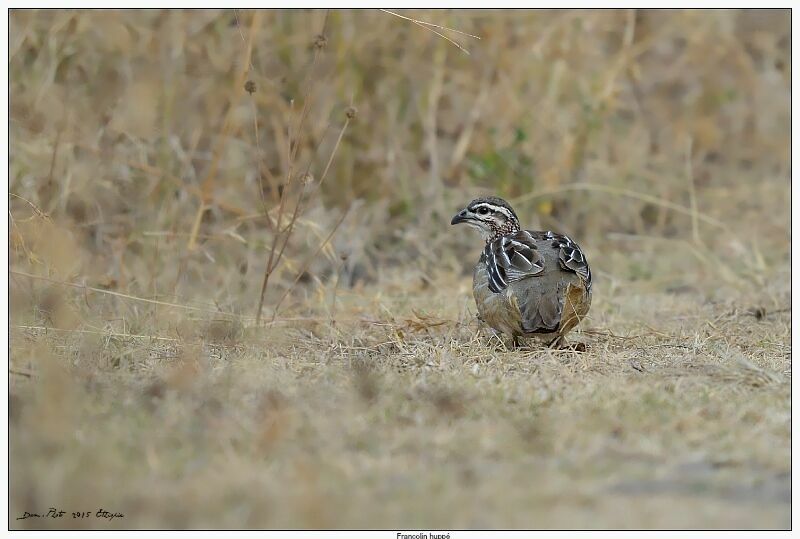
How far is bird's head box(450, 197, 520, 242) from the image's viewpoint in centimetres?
766

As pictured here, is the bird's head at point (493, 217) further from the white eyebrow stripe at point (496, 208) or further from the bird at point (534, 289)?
the bird at point (534, 289)

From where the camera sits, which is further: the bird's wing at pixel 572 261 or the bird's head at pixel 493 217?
the bird's head at pixel 493 217

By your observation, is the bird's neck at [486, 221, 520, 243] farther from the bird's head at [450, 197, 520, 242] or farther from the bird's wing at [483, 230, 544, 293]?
the bird's wing at [483, 230, 544, 293]

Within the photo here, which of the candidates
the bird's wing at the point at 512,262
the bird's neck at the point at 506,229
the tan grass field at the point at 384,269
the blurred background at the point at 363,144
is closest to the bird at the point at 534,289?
the bird's wing at the point at 512,262

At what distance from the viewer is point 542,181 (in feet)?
35.8

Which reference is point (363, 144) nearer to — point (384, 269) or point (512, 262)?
point (384, 269)

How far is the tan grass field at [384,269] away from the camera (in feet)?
13.6

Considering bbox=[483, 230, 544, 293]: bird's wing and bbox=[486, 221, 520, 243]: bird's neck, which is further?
bbox=[486, 221, 520, 243]: bird's neck

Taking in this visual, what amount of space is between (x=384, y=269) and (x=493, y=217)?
2.31 meters

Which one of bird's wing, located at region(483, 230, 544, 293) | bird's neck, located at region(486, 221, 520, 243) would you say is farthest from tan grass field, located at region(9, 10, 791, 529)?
bird's neck, located at region(486, 221, 520, 243)

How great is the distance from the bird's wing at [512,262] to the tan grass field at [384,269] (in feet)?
1.21

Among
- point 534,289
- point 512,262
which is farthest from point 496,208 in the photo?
point 534,289

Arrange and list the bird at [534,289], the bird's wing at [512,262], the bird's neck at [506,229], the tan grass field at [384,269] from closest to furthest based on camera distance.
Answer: the tan grass field at [384,269]
the bird at [534,289]
the bird's wing at [512,262]
the bird's neck at [506,229]

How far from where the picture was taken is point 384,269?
32.3 ft
